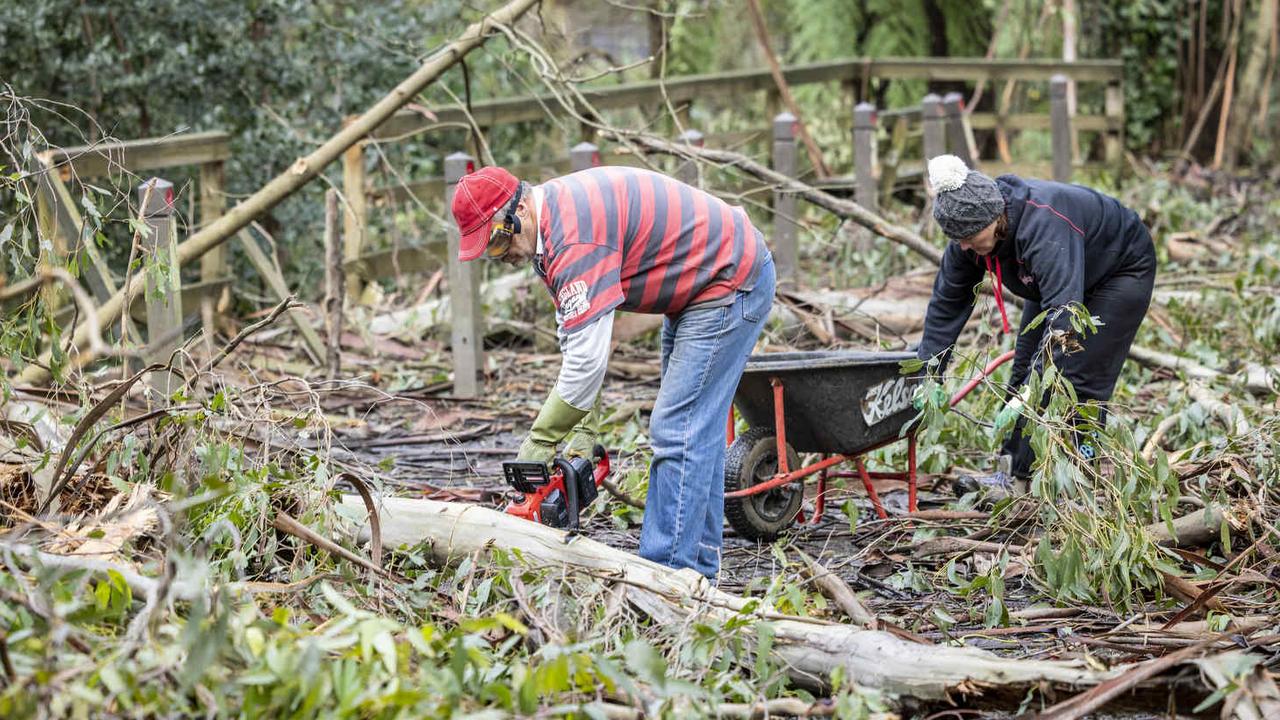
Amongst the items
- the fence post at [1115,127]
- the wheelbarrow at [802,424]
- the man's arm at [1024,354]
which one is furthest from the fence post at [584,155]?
the fence post at [1115,127]

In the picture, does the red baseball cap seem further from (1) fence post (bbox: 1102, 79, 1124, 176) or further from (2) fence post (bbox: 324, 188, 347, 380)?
(1) fence post (bbox: 1102, 79, 1124, 176)

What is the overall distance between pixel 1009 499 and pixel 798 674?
1560mm

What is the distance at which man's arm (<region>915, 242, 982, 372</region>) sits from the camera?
495cm

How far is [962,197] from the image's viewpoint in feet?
14.8

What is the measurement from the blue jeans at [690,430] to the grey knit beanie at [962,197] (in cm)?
80

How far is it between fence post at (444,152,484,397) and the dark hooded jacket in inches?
116

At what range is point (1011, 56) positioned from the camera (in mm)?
14828

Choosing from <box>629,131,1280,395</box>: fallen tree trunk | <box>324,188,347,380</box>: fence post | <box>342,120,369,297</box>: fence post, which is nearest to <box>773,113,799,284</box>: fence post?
<box>629,131,1280,395</box>: fallen tree trunk

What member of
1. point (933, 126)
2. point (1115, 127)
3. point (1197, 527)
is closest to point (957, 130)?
point (933, 126)

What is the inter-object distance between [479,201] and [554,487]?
873 mm

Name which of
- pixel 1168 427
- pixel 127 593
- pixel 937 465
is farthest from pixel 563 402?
pixel 1168 427

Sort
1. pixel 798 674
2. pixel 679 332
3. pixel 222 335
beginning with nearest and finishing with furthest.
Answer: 1. pixel 798 674
2. pixel 679 332
3. pixel 222 335

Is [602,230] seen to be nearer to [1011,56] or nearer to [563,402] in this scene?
[563,402]

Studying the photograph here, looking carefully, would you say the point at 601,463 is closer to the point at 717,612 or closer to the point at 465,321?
the point at 717,612
